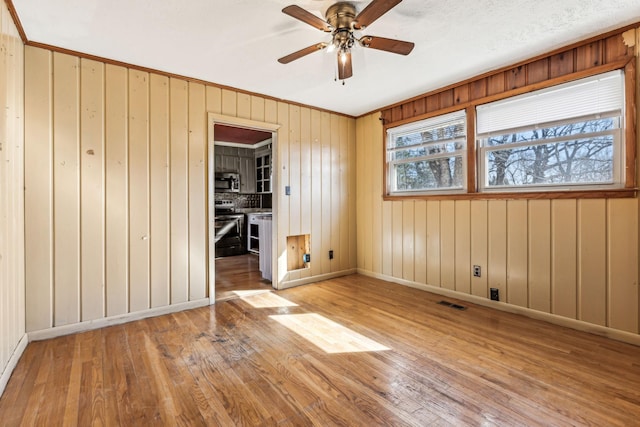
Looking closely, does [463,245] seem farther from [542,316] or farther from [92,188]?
[92,188]

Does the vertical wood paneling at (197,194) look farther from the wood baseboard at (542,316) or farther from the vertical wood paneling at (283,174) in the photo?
the wood baseboard at (542,316)

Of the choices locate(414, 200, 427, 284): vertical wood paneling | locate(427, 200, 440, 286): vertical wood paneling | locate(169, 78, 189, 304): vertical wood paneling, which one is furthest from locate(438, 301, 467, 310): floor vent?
locate(169, 78, 189, 304): vertical wood paneling

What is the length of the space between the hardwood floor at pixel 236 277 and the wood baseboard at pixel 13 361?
1.64 m

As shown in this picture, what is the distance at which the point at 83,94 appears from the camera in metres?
2.70

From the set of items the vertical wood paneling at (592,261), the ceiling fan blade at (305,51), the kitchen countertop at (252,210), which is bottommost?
the vertical wood paneling at (592,261)

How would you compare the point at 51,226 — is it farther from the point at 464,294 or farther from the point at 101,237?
the point at 464,294

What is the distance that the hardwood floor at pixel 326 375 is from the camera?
163 centimetres

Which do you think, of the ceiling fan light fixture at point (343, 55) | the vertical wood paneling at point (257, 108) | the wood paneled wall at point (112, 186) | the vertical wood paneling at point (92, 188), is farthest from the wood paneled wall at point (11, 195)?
the ceiling fan light fixture at point (343, 55)

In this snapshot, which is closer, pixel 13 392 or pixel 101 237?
pixel 13 392

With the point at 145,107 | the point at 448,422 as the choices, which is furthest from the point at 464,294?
the point at 145,107

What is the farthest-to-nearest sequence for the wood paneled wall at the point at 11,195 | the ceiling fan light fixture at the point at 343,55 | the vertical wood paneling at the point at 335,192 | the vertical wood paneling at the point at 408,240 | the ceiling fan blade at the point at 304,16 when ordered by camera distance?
the vertical wood paneling at the point at 335,192
the vertical wood paneling at the point at 408,240
the ceiling fan light fixture at the point at 343,55
the wood paneled wall at the point at 11,195
the ceiling fan blade at the point at 304,16

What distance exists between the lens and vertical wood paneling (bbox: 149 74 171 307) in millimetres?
3041

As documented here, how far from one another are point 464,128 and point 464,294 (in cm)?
190

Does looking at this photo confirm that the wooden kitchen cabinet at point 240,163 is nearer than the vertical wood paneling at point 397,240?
No
